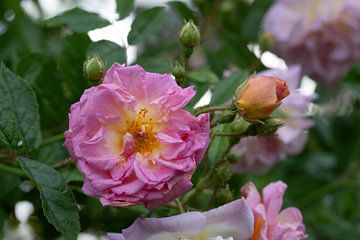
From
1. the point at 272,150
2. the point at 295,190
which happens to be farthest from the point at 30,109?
the point at 295,190

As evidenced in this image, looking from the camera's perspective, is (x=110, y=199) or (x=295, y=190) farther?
(x=295, y=190)

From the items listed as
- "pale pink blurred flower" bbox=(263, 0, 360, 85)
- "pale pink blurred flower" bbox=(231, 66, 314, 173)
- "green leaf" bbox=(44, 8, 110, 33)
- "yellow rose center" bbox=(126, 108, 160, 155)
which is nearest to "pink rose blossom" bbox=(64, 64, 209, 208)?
"yellow rose center" bbox=(126, 108, 160, 155)

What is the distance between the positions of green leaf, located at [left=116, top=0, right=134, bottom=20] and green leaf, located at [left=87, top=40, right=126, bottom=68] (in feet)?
0.30

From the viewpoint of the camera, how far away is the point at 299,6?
1.33m

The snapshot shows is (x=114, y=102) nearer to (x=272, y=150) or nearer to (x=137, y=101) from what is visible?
(x=137, y=101)

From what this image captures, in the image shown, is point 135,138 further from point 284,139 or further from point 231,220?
point 284,139

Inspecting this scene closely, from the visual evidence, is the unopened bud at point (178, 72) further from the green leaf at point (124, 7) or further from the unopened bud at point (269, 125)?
the green leaf at point (124, 7)

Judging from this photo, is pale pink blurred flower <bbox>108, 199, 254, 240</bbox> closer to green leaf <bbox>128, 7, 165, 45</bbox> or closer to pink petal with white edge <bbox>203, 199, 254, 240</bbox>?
pink petal with white edge <bbox>203, 199, 254, 240</bbox>

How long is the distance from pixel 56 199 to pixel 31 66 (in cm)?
28

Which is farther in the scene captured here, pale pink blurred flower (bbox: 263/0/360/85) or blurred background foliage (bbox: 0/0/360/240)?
pale pink blurred flower (bbox: 263/0/360/85)

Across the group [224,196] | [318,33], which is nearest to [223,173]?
[224,196]

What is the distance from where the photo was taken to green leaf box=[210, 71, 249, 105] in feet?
2.73

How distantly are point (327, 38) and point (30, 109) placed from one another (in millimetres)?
711

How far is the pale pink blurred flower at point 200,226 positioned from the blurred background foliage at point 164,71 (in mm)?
78
